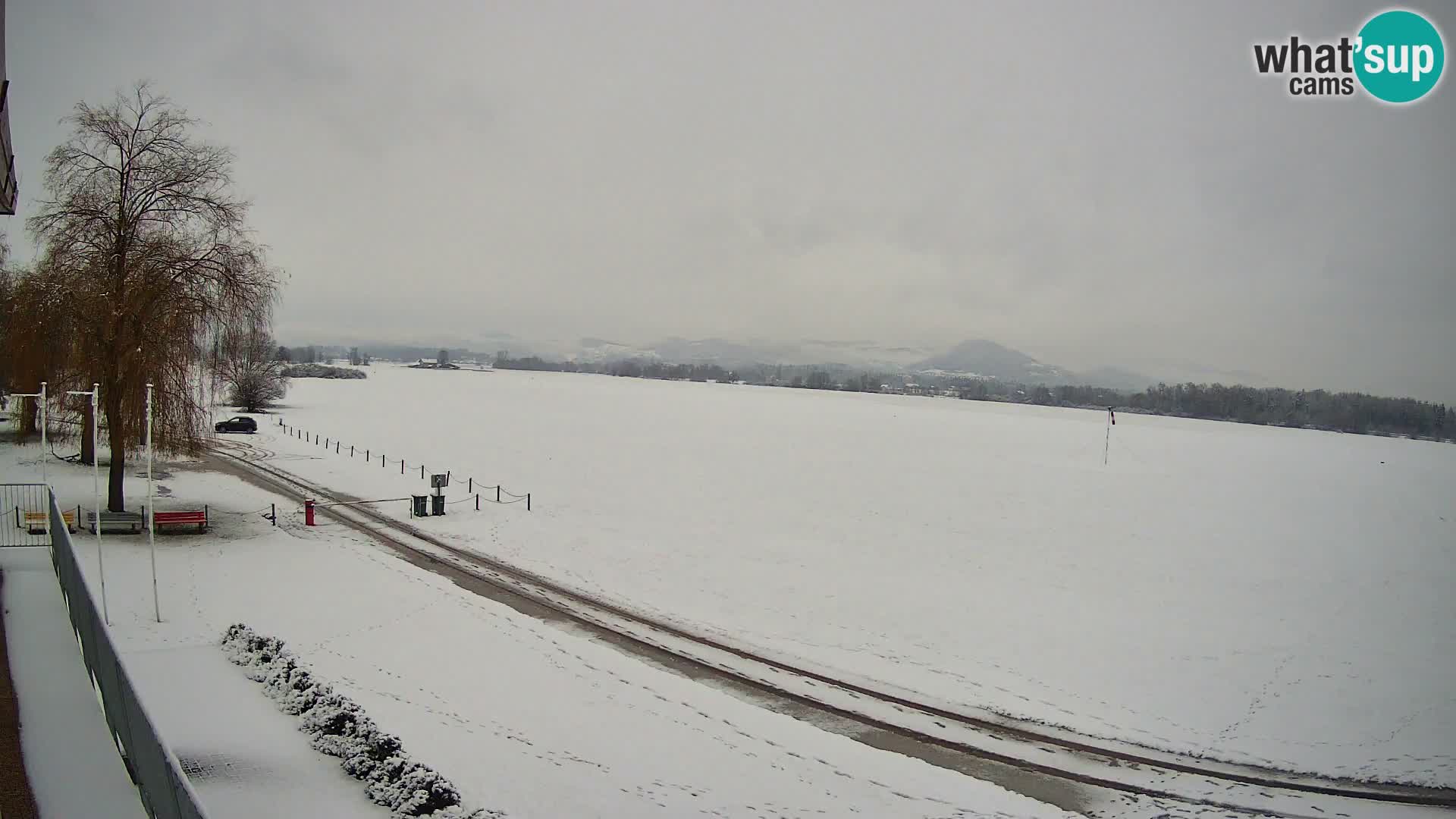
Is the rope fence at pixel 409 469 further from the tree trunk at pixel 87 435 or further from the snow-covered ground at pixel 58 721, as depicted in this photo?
the snow-covered ground at pixel 58 721

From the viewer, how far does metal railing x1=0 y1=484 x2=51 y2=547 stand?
18.0 meters

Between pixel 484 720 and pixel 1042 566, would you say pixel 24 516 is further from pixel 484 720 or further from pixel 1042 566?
pixel 1042 566

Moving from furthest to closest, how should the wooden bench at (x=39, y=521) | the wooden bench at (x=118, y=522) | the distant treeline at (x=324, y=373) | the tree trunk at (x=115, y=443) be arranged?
the distant treeline at (x=324, y=373)
the tree trunk at (x=115, y=443)
the wooden bench at (x=118, y=522)
the wooden bench at (x=39, y=521)

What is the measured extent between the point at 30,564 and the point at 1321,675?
89.7ft

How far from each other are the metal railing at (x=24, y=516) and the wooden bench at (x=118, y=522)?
46.0 inches

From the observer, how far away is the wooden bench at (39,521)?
17.8 metres

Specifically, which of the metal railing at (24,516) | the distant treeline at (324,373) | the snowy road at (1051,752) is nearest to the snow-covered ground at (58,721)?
the metal railing at (24,516)

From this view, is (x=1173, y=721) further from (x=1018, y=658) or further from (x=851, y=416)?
(x=851, y=416)

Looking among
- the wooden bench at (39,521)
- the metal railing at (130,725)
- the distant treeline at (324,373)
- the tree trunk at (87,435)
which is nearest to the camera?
the metal railing at (130,725)

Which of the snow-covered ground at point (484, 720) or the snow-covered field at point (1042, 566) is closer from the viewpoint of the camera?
the snow-covered ground at point (484, 720)

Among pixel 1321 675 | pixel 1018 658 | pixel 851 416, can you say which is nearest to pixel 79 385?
pixel 1018 658

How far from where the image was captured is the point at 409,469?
121 feet

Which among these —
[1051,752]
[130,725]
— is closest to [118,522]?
[130,725]

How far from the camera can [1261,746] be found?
12.1 meters
